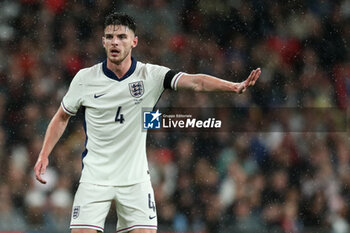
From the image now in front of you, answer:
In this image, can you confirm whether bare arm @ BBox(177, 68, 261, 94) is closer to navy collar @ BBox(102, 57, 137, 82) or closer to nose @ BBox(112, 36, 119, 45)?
navy collar @ BBox(102, 57, 137, 82)

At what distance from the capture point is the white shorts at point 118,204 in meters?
4.41

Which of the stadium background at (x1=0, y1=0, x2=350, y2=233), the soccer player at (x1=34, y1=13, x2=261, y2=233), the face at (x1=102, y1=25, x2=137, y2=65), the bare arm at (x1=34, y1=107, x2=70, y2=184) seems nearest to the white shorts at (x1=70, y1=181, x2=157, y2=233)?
the soccer player at (x1=34, y1=13, x2=261, y2=233)

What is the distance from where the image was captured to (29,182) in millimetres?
7887

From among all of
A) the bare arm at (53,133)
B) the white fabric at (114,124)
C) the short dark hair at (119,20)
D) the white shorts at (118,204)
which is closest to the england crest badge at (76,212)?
the white shorts at (118,204)

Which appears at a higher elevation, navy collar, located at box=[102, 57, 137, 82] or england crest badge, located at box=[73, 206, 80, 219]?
navy collar, located at box=[102, 57, 137, 82]

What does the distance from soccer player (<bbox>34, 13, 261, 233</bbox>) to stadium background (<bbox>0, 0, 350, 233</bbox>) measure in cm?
310

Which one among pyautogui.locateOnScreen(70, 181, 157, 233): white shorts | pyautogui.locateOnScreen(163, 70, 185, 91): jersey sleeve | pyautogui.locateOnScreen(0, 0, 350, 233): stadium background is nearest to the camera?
pyautogui.locateOnScreen(70, 181, 157, 233): white shorts

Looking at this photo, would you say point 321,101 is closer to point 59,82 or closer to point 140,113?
point 59,82

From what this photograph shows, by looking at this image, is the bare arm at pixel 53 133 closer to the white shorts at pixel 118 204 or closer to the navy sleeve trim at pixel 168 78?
the white shorts at pixel 118 204

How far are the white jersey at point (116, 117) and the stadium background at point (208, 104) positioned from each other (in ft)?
10.3

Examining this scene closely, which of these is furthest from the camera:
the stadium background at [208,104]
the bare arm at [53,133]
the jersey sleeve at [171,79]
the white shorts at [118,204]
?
the stadium background at [208,104]

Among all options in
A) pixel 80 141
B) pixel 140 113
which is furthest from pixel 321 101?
pixel 140 113

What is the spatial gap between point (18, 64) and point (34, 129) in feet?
3.30

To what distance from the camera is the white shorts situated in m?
4.41
